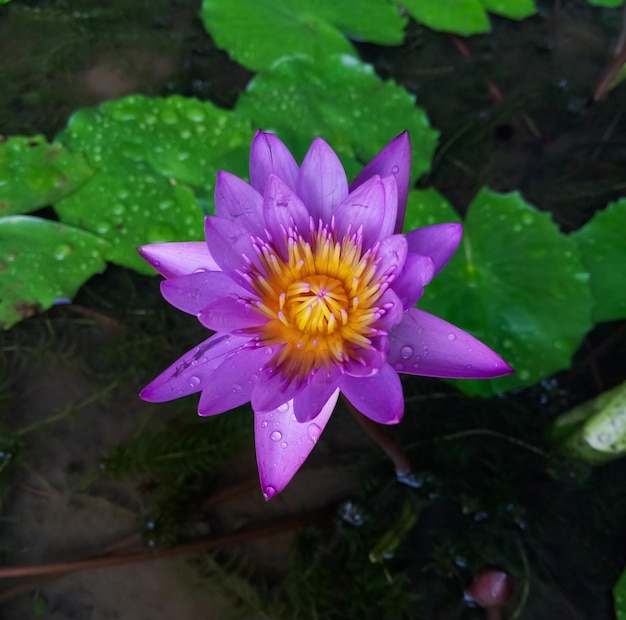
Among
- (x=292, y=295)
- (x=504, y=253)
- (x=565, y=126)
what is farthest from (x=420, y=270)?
(x=565, y=126)

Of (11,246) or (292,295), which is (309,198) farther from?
(11,246)

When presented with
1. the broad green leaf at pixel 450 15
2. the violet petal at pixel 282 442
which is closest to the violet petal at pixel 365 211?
the violet petal at pixel 282 442

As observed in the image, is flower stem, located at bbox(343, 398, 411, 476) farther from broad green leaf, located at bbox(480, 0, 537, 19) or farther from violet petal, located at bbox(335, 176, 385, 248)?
broad green leaf, located at bbox(480, 0, 537, 19)

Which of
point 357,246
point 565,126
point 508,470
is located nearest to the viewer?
point 357,246

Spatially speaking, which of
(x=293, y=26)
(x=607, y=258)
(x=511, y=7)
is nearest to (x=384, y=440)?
(x=607, y=258)

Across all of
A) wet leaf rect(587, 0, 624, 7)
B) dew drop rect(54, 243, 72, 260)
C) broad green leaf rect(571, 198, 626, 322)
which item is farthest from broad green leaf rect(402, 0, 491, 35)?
dew drop rect(54, 243, 72, 260)

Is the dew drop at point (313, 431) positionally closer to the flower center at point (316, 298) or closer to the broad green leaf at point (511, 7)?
the flower center at point (316, 298)

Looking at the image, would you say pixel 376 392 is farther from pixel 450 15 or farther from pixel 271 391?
pixel 450 15
